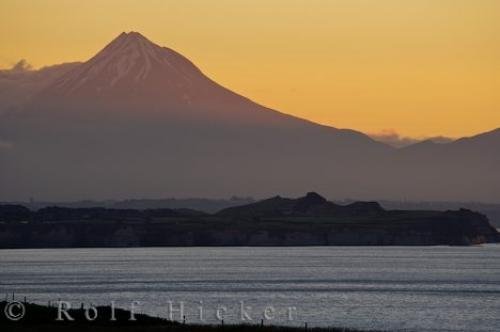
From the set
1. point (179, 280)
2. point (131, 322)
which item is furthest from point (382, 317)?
point (179, 280)

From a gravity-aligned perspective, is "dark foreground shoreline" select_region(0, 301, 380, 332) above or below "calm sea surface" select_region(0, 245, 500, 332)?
below

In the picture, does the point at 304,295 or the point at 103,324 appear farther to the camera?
the point at 304,295

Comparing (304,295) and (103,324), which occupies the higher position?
(304,295)

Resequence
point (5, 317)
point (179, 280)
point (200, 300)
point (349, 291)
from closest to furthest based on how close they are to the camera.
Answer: point (5, 317) → point (200, 300) → point (349, 291) → point (179, 280)

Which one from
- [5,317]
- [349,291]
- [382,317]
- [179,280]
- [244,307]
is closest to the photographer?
[5,317]

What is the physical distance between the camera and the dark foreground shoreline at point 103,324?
282 feet

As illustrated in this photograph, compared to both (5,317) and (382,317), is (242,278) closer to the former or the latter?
(382,317)

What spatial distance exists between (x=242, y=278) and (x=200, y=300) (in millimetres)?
48541

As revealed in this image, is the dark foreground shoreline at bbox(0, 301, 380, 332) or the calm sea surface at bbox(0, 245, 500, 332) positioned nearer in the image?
the dark foreground shoreline at bbox(0, 301, 380, 332)

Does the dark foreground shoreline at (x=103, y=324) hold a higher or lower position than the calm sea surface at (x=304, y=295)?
lower

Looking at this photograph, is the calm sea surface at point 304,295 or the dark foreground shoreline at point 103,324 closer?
the dark foreground shoreline at point 103,324

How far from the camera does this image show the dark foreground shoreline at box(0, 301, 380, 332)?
85.8 metres

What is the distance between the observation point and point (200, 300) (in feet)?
450

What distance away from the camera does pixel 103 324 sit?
294ft
